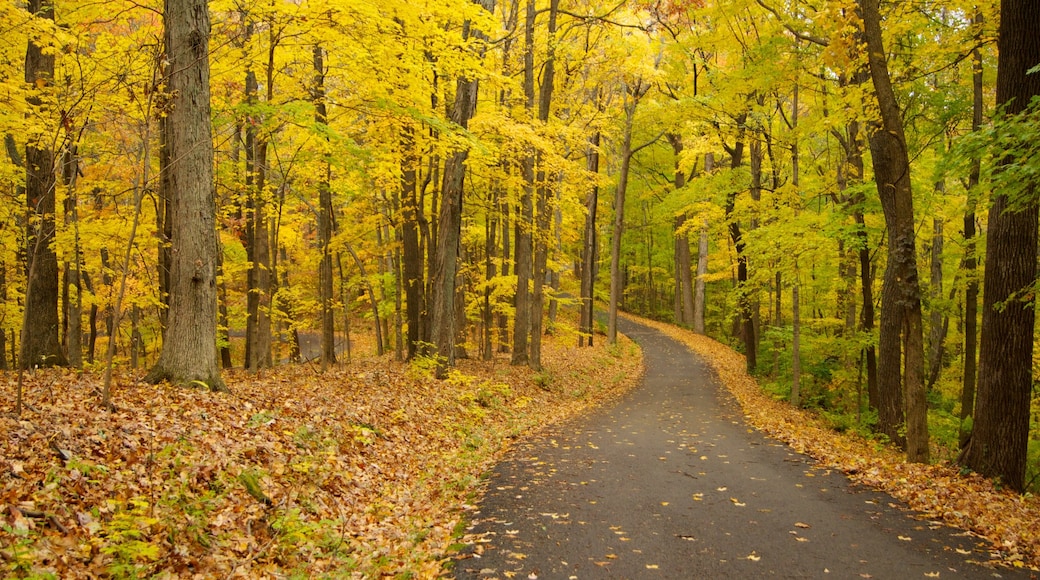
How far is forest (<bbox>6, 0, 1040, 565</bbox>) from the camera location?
25.5 feet

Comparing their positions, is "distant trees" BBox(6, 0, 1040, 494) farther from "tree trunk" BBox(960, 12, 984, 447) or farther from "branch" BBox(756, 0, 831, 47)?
"branch" BBox(756, 0, 831, 47)

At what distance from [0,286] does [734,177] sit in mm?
21831

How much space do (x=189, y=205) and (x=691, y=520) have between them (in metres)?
7.25

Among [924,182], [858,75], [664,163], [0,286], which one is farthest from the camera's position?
[664,163]

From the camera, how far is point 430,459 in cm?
853

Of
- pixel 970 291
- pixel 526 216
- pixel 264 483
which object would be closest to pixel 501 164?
pixel 526 216

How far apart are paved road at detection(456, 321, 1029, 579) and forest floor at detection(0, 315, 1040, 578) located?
459 millimetres

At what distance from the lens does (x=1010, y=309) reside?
8.05 meters

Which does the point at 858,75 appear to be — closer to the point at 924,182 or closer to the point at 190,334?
the point at 924,182

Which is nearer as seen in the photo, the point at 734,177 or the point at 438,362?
the point at 438,362

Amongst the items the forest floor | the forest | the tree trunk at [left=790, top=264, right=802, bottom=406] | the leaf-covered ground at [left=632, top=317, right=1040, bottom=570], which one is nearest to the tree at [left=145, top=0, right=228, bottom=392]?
the forest

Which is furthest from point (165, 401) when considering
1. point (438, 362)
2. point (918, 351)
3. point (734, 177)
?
point (734, 177)

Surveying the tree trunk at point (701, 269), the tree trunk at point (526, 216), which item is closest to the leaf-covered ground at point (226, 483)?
the tree trunk at point (526, 216)

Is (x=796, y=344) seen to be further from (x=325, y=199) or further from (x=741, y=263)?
(x=325, y=199)
